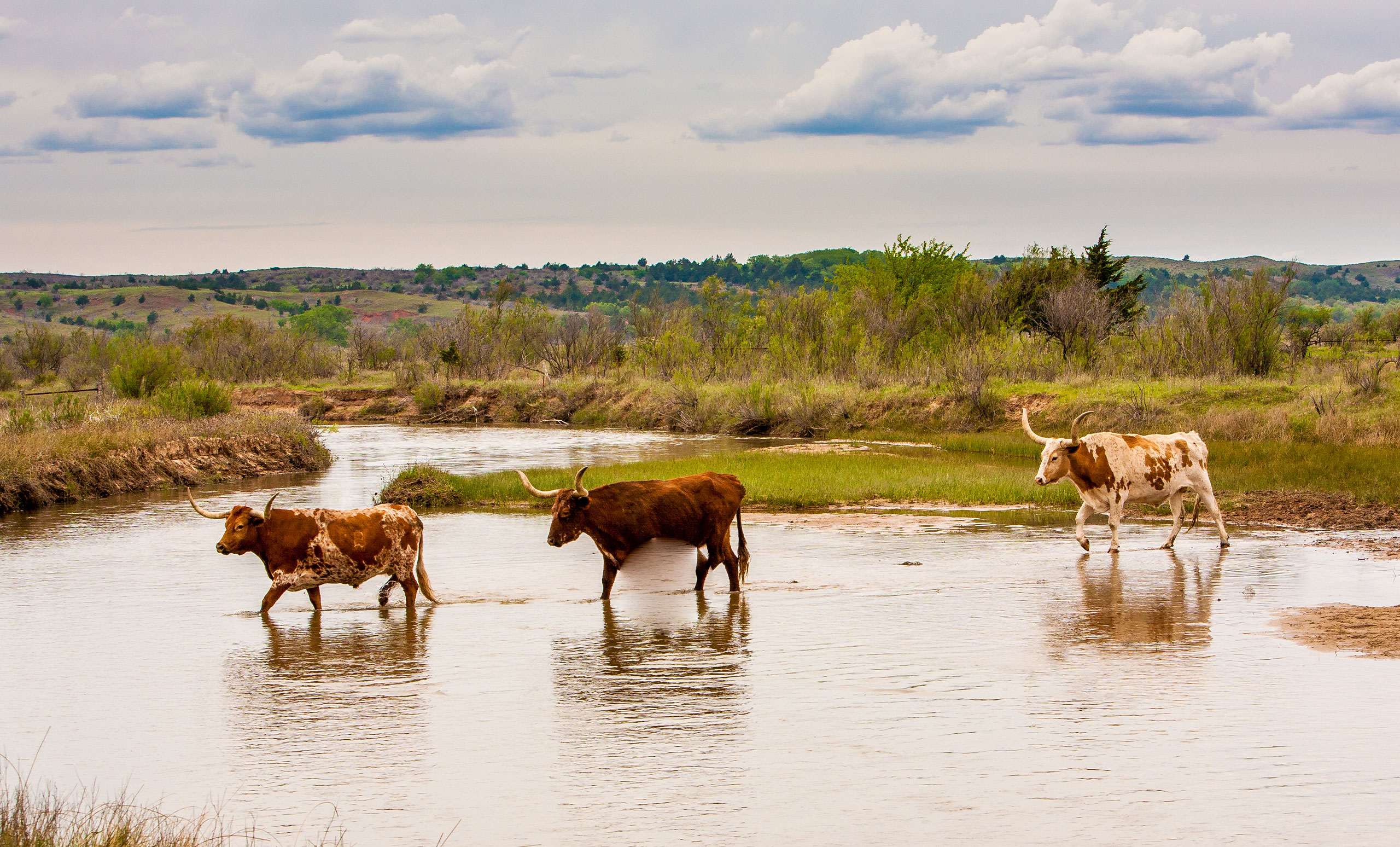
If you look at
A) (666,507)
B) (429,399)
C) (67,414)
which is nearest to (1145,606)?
(666,507)

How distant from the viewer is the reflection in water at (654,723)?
604 centimetres

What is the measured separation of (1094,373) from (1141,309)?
10.9 m

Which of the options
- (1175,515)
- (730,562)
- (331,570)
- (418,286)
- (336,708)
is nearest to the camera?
(336,708)

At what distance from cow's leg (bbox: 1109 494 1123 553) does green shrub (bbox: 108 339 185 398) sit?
30.1 meters

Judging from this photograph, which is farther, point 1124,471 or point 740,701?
point 1124,471

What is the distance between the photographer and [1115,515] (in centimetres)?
1428

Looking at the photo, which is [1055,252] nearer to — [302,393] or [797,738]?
[302,393]

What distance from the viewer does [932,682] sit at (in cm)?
831

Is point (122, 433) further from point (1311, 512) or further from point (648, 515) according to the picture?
point (1311, 512)

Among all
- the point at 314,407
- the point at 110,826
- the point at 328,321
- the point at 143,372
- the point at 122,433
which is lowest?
the point at 314,407

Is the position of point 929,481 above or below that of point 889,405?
below

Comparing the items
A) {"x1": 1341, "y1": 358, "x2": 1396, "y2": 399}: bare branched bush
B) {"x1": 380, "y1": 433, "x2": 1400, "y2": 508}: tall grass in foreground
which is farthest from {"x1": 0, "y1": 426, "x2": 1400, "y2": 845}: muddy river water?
{"x1": 1341, "y1": 358, "x2": 1396, "y2": 399}: bare branched bush

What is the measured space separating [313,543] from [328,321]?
12137 cm

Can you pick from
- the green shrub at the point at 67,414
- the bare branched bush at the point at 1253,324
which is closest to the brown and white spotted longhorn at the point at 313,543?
the green shrub at the point at 67,414
